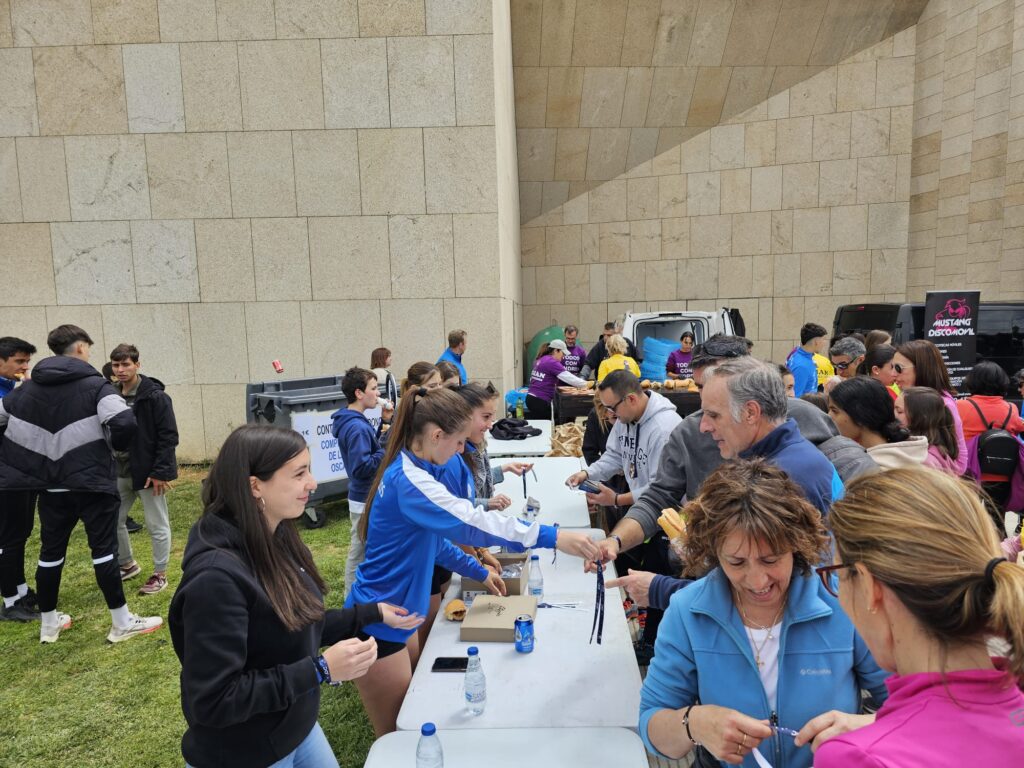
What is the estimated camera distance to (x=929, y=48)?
12430 millimetres

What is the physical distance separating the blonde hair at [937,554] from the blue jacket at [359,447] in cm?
368

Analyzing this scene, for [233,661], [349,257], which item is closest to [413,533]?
[233,661]

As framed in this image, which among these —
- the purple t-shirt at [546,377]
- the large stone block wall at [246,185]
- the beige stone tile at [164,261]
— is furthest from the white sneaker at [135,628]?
the purple t-shirt at [546,377]

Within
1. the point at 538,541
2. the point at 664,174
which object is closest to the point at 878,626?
the point at 538,541

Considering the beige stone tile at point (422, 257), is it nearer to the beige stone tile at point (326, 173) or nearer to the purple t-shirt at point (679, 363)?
the beige stone tile at point (326, 173)

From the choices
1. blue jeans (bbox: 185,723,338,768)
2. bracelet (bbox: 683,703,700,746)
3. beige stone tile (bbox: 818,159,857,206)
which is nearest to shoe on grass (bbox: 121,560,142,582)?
blue jeans (bbox: 185,723,338,768)

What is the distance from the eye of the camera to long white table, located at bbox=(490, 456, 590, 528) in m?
4.33

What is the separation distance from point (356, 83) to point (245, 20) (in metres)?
1.64

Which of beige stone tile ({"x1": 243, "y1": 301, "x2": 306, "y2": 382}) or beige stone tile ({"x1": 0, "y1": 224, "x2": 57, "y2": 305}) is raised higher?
beige stone tile ({"x1": 0, "y1": 224, "x2": 57, "y2": 305})

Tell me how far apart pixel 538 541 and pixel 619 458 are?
6.09 feet

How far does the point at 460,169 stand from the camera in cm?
845

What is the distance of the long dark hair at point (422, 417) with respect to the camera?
2.75 m

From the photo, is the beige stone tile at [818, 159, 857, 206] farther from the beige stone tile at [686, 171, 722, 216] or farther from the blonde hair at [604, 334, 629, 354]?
the blonde hair at [604, 334, 629, 354]

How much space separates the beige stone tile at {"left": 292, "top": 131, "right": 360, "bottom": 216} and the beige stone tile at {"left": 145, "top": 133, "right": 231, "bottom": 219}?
1024 millimetres
